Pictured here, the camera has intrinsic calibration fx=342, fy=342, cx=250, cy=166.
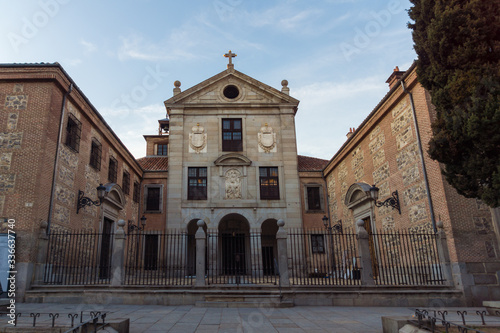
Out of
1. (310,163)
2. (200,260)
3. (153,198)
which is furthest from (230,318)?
(310,163)

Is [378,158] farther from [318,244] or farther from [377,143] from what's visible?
[318,244]

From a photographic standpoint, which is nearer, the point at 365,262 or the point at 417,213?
the point at 365,262

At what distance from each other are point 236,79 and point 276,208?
8.17 metres

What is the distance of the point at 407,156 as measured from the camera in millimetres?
12242

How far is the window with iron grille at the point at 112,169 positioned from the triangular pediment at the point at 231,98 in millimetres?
5240

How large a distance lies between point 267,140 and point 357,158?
528cm

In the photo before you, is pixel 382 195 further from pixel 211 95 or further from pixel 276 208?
pixel 211 95

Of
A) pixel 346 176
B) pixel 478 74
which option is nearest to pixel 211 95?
pixel 346 176

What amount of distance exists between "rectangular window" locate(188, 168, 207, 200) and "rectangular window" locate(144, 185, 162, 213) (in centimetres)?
291

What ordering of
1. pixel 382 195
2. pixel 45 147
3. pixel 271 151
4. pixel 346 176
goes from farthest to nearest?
pixel 271 151
pixel 346 176
pixel 382 195
pixel 45 147

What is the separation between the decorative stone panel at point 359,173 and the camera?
16.2 m

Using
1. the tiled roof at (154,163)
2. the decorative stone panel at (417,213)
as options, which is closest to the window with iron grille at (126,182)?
the tiled roof at (154,163)

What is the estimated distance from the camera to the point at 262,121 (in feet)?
66.3

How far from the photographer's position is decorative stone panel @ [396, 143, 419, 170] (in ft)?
38.7
